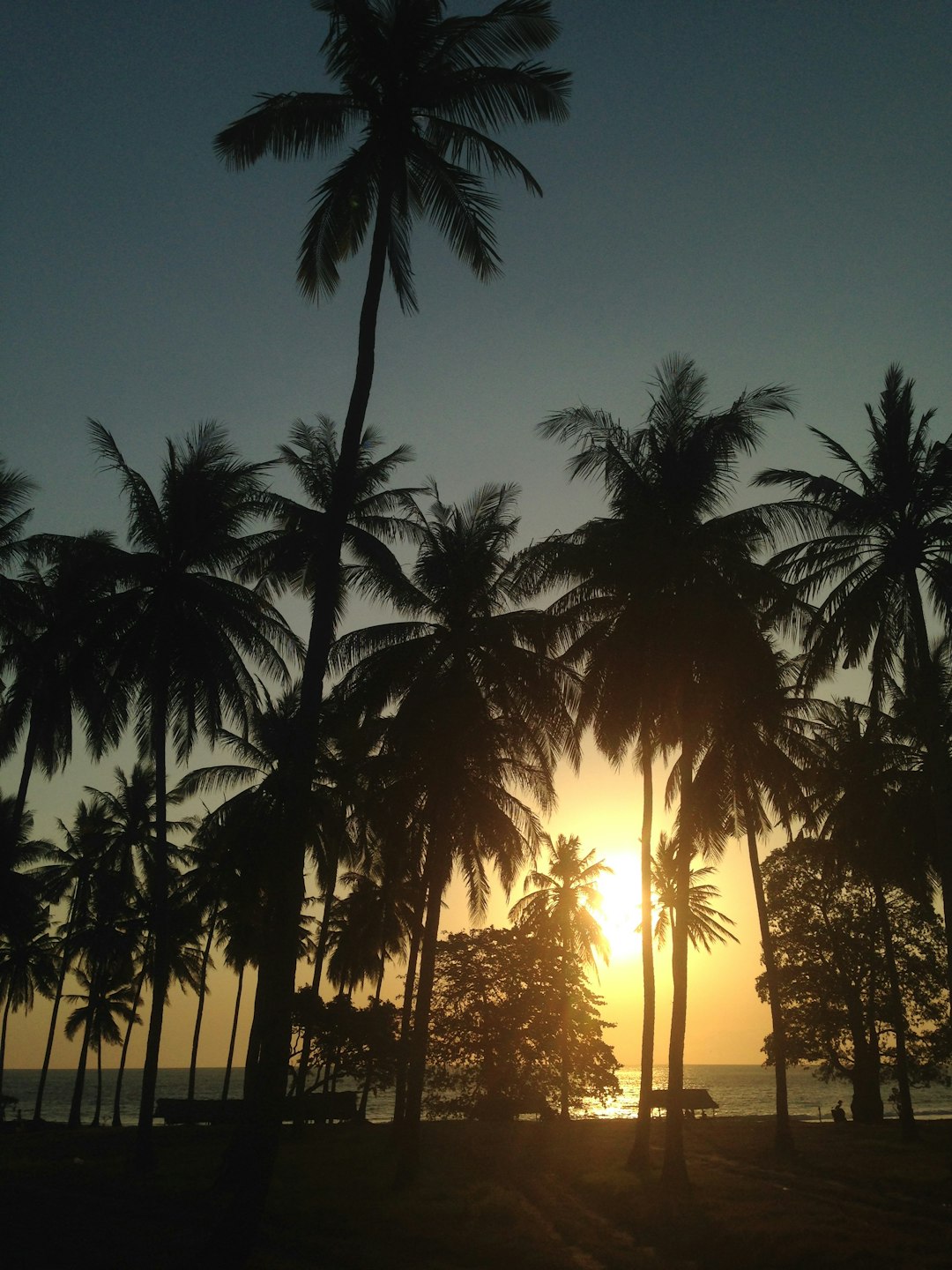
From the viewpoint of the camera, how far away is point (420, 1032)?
2206 cm

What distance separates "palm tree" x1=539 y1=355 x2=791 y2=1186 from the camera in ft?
67.4

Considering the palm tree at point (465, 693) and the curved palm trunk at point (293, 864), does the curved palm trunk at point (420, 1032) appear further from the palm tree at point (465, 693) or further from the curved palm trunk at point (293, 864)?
the curved palm trunk at point (293, 864)

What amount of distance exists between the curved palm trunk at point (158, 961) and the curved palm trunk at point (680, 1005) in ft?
42.4

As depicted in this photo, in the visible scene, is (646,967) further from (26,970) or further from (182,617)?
(26,970)

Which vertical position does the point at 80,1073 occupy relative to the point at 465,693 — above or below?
below

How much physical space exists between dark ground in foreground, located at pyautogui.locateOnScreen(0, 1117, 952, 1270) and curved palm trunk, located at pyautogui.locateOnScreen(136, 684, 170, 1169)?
103cm

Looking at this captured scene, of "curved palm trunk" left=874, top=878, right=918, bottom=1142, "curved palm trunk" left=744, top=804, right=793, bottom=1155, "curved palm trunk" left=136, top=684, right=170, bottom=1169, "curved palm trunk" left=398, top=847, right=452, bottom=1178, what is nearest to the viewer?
"curved palm trunk" left=398, top=847, right=452, bottom=1178

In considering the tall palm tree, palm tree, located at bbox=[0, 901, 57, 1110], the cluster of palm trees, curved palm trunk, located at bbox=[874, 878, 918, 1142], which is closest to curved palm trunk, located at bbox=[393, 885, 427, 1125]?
the cluster of palm trees

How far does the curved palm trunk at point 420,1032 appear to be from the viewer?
20.9 meters

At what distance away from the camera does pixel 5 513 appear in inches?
1025

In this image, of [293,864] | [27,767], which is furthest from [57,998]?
[293,864]

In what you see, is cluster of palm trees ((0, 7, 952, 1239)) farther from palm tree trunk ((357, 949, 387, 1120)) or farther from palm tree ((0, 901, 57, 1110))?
palm tree ((0, 901, 57, 1110))

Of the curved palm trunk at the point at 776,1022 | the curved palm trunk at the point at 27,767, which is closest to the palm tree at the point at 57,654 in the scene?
the curved palm trunk at the point at 27,767

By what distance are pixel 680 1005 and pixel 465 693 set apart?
876cm
